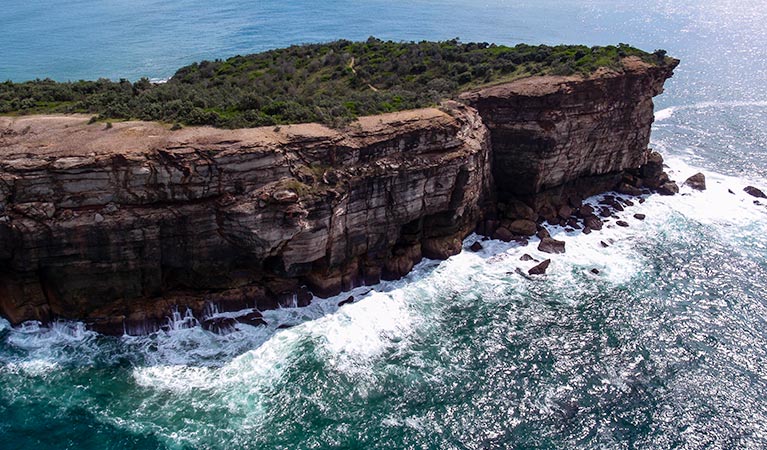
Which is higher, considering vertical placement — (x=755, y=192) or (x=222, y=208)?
(x=222, y=208)

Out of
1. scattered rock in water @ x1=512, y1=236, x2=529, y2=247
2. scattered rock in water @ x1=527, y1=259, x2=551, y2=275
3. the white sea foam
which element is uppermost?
the white sea foam

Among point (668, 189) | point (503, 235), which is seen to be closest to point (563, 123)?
point (503, 235)

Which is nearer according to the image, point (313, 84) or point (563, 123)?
point (563, 123)

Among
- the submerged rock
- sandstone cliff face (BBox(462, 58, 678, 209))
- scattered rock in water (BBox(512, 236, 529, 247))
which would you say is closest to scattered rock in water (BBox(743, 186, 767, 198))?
sandstone cliff face (BBox(462, 58, 678, 209))

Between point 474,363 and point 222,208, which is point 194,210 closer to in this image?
point 222,208

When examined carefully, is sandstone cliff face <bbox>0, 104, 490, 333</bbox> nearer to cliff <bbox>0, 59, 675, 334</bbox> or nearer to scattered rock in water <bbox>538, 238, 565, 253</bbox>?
cliff <bbox>0, 59, 675, 334</bbox>

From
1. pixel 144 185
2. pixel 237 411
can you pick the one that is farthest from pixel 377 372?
pixel 144 185
